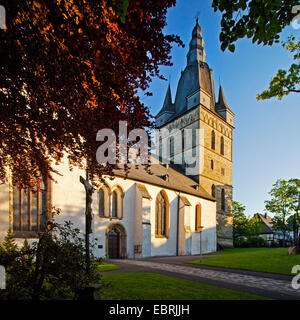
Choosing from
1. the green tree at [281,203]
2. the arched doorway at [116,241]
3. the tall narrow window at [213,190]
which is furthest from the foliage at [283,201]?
the arched doorway at [116,241]

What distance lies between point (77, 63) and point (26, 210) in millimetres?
10758

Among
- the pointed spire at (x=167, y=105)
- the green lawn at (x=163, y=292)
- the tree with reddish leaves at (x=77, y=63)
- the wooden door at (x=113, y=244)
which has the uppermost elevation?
the pointed spire at (x=167, y=105)

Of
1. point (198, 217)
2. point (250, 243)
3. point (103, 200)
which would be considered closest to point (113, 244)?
point (103, 200)

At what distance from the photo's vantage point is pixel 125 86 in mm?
4129

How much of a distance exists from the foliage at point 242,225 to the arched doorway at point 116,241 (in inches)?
1203

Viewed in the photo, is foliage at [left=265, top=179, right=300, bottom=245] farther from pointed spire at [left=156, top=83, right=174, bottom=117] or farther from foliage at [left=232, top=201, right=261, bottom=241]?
pointed spire at [left=156, top=83, right=174, bottom=117]

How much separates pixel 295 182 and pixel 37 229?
42.6m

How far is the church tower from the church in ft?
0.47

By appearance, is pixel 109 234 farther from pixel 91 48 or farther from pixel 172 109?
pixel 172 109

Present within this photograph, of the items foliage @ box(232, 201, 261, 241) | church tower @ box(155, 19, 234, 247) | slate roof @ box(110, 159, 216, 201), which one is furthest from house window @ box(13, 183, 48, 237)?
foliage @ box(232, 201, 261, 241)

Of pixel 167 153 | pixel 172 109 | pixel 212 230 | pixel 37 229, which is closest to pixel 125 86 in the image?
pixel 37 229

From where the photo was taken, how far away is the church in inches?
482

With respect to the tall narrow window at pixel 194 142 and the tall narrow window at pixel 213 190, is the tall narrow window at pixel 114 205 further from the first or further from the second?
the tall narrow window at pixel 213 190

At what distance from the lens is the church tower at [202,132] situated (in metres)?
31.5
